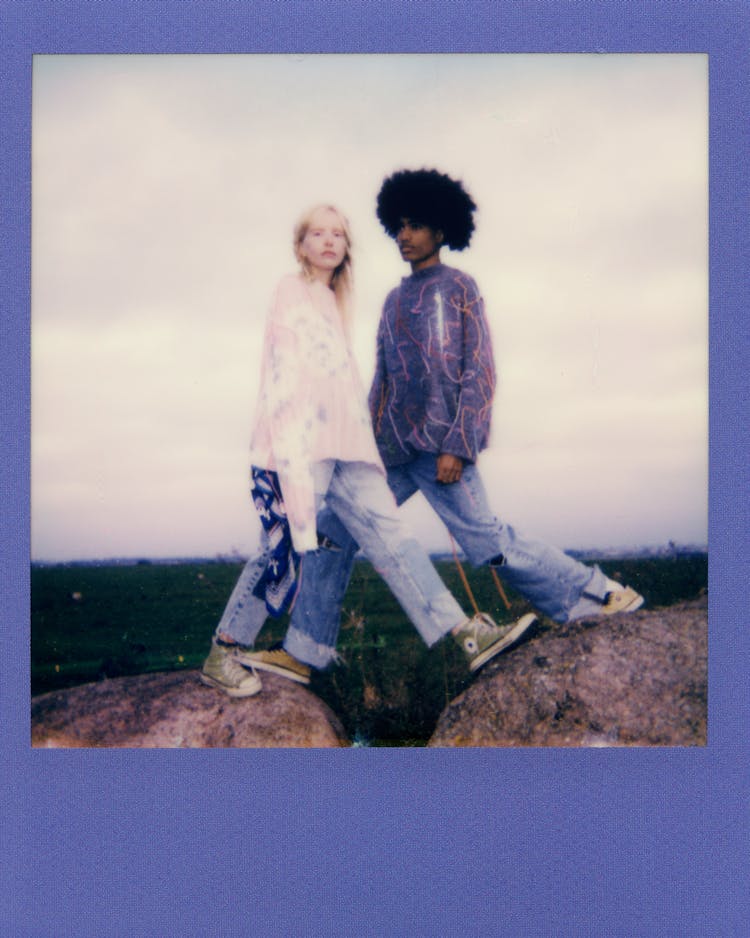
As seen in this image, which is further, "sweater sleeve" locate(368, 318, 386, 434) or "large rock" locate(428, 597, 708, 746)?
"sweater sleeve" locate(368, 318, 386, 434)

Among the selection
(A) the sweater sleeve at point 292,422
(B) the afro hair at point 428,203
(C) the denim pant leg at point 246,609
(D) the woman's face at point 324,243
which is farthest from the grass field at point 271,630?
(B) the afro hair at point 428,203

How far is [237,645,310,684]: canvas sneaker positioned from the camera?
11.5ft

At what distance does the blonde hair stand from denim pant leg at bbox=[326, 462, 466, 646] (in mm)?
606

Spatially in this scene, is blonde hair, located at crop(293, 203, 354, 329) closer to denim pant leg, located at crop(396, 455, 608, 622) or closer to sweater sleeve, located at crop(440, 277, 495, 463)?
sweater sleeve, located at crop(440, 277, 495, 463)

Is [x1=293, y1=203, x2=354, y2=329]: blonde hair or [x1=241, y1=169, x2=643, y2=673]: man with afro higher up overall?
[x1=293, y1=203, x2=354, y2=329]: blonde hair

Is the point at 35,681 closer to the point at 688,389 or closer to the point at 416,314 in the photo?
the point at 416,314

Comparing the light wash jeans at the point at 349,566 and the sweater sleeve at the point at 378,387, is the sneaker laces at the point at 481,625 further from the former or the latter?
the sweater sleeve at the point at 378,387

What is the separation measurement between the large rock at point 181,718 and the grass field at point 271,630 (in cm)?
7

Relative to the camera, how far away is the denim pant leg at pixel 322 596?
11.4 ft

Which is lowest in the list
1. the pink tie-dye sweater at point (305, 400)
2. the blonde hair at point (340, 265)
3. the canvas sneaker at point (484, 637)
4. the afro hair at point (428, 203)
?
the canvas sneaker at point (484, 637)

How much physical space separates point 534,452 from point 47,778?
7.26 feet

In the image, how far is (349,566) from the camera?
138 inches

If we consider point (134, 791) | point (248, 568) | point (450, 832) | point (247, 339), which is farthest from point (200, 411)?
point (450, 832)

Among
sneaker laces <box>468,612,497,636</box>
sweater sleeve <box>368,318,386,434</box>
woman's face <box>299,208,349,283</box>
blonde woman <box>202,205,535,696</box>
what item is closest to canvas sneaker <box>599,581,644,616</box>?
blonde woman <box>202,205,535,696</box>
